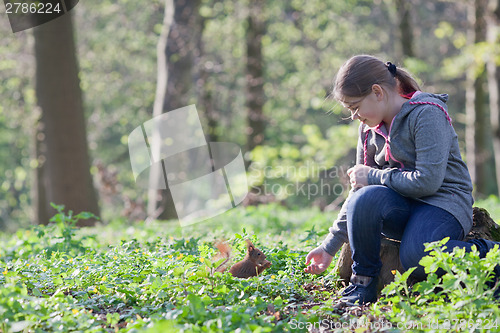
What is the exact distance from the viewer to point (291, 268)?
3477 mm

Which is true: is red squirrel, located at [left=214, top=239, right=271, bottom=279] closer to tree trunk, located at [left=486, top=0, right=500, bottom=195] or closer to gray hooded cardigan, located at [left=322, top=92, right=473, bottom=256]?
gray hooded cardigan, located at [left=322, top=92, right=473, bottom=256]

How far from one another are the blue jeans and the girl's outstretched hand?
25 centimetres

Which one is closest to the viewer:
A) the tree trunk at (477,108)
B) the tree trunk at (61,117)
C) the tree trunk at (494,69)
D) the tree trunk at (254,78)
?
the tree trunk at (61,117)

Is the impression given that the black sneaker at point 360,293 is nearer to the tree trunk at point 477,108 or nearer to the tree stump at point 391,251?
the tree stump at point 391,251

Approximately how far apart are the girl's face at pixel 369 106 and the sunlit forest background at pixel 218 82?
20.6 feet

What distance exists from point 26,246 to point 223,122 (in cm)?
2170

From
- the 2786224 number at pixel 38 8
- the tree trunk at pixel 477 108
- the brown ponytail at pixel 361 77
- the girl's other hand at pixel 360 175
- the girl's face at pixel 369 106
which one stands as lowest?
the tree trunk at pixel 477 108

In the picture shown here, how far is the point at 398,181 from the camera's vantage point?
311cm

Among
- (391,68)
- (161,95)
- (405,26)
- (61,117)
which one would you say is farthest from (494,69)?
(391,68)

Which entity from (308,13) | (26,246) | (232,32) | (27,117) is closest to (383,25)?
(308,13)

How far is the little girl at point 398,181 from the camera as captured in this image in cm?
304

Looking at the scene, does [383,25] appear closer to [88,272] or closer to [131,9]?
[131,9]

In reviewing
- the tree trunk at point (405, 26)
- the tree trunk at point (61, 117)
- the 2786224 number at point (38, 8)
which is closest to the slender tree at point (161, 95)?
the tree trunk at point (61, 117)

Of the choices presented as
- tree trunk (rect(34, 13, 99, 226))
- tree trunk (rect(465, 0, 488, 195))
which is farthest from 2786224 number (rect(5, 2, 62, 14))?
tree trunk (rect(465, 0, 488, 195))
